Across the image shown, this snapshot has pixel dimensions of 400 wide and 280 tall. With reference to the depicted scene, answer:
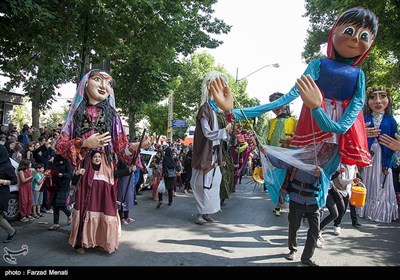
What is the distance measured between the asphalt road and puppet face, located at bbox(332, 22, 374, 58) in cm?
250

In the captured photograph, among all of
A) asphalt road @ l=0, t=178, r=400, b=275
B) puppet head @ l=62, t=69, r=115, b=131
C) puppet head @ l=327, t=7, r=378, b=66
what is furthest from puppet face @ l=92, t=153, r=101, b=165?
puppet head @ l=327, t=7, r=378, b=66

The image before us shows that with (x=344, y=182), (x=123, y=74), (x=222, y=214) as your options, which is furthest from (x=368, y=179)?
(x=123, y=74)

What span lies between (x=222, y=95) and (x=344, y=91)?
136 cm

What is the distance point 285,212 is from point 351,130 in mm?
4041

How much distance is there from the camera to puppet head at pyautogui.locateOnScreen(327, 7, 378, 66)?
12.0 feet

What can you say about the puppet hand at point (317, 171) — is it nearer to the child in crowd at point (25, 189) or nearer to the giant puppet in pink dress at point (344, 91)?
the giant puppet in pink dress at point (344, 91)

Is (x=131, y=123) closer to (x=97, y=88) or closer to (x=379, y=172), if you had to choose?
(x=379, y=172)

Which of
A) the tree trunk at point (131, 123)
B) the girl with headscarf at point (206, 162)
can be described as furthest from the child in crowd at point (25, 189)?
the tree trunk at point (131, 123)

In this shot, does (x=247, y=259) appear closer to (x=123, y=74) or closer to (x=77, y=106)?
(x=77, y=106)

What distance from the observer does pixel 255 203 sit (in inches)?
340

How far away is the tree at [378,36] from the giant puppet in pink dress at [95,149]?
5337 millimetres

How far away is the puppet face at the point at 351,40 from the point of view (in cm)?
365

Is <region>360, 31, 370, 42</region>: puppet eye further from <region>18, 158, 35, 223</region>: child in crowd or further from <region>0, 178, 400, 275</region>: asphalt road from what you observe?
<region>18, 158, 35, 223</region>: child in crowd

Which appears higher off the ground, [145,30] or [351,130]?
[145,30]
